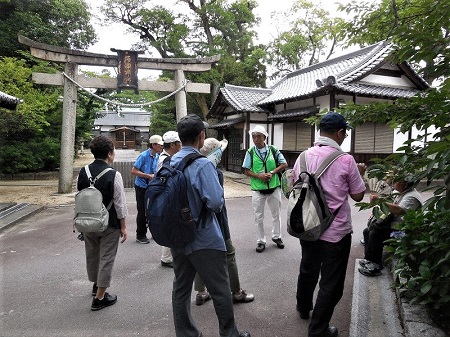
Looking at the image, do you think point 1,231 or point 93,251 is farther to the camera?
point 1,231

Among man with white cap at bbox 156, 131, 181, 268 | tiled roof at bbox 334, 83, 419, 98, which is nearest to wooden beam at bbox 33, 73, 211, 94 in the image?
tiled roof at bbox 334, 83, 419, 98

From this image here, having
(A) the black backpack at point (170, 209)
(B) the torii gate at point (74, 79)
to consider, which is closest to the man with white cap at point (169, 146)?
(A) the black backpack at point (170, 209)

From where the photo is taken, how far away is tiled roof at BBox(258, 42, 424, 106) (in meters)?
11.0

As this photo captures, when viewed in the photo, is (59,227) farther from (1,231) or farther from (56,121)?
(56,121)

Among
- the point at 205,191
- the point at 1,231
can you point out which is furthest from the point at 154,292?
the point at 1,231

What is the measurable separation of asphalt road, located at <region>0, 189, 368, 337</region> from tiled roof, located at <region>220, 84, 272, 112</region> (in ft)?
34.4

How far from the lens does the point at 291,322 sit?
2.86 meters

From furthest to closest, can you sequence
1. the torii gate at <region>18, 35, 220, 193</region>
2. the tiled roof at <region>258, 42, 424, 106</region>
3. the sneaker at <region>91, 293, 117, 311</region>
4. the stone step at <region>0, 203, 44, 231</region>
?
the tiled roof at <region>258, 42, 424, 106</region>, the torii gate at <region>18, 35, 220, 193</region>, the stone step at <region>0, 203, 44, 231</region>, the sneaker at <region>91, 293, 117, 311</region>

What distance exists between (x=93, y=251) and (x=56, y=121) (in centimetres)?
1313

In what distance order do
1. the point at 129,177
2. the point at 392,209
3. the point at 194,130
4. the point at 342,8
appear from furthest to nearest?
the point at 129,177, the point at 392,209, the point at 342,8, the point at 194,130

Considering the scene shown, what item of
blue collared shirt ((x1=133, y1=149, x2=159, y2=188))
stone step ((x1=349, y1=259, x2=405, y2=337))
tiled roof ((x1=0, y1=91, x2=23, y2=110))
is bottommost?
stone step ((x1=349, y1=259, x2=405, y2=337))

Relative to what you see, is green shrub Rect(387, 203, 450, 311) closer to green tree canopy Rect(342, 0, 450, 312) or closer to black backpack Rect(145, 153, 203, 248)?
green tree canopy Rect(342, 0, 450, 312)

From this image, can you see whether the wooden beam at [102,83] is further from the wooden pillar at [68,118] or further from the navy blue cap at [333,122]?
the navy blue cap at [333,122]

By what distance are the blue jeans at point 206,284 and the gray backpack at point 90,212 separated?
1.02 meters
